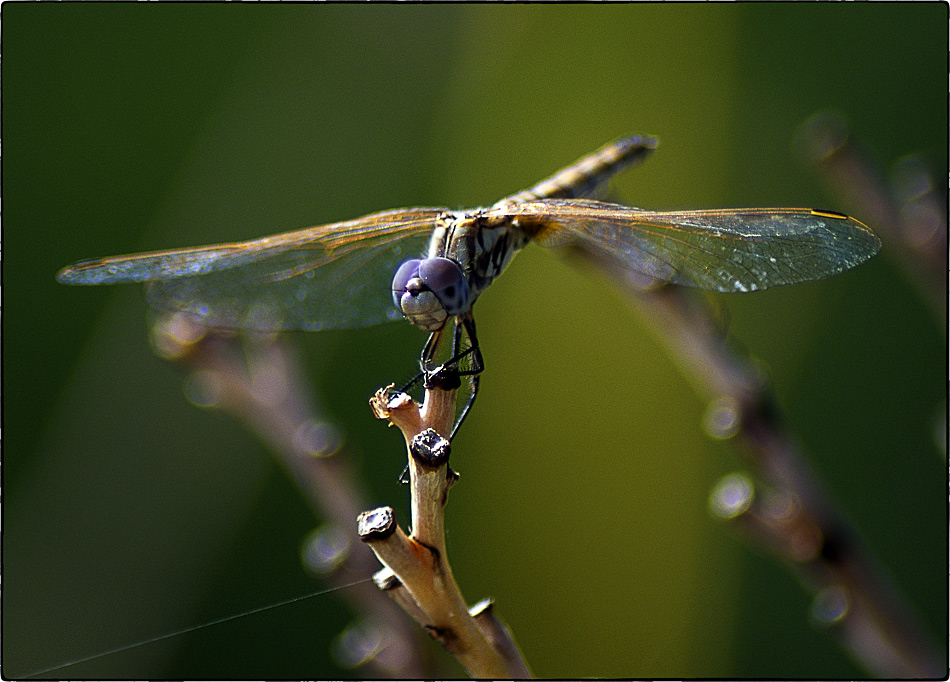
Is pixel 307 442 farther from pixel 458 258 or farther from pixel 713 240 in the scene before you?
pixel 713 240

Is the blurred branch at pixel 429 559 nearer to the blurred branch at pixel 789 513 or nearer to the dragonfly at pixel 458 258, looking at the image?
the dragonfly at pixel 458 258

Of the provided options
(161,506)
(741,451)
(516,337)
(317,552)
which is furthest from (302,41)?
(741,451)

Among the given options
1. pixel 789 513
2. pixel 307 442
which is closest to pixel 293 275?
pixel 307 442

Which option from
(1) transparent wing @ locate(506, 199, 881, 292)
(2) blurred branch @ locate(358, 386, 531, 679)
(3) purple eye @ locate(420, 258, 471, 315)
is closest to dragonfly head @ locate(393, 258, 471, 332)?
(3) purple eye @ locate(420, 258, 471, 315)

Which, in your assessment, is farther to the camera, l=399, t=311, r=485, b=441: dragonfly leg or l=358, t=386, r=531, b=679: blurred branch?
l=399, t=311, r=485, b=441: dragonfly leg

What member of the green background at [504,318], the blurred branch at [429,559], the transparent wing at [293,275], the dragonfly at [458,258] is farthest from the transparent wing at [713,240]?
the green background at [504,318]

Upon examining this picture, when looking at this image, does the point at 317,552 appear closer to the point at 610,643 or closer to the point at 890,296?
the point at 610,643

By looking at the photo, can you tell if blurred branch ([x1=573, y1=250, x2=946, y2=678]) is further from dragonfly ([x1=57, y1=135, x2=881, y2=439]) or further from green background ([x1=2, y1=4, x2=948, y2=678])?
green background ([x1=2, y1=4, x2=948, y2=678])
